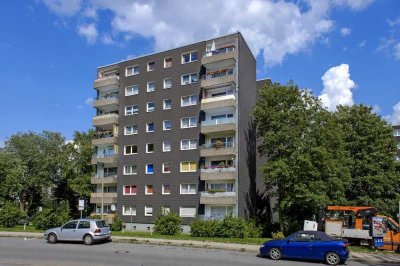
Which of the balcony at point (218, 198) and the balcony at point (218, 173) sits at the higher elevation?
the balcony at point (218, 173)

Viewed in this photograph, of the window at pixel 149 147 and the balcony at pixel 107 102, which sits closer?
the window at pixel 149 147

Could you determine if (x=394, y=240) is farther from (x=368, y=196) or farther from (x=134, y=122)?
(x=134, y=122)

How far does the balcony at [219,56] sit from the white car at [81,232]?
72.2 ft

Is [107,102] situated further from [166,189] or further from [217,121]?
[217,121]

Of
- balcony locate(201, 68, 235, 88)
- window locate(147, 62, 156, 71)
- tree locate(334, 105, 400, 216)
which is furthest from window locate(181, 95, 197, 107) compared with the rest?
tree locate(334, 105, 400, 216)

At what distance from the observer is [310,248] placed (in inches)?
773

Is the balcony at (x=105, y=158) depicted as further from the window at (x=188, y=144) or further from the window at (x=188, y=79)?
the window at (x=188, y=79)

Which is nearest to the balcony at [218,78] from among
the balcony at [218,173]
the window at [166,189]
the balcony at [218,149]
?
the balcony at [218,149]

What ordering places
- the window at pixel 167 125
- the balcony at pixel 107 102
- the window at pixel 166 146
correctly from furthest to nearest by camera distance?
1. the balcony at pixel 107 102
2. the window at pixel 167 125
3. the window at pixel 166 146

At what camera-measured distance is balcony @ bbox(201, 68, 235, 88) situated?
41.6 m

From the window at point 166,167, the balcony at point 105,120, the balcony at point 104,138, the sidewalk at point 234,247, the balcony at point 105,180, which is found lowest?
the sidewalk at point 234,247

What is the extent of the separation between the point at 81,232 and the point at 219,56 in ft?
77.4

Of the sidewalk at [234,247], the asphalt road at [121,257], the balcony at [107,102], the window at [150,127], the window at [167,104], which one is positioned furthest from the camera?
the balcony at [107,102]

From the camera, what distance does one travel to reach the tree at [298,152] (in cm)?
3472
